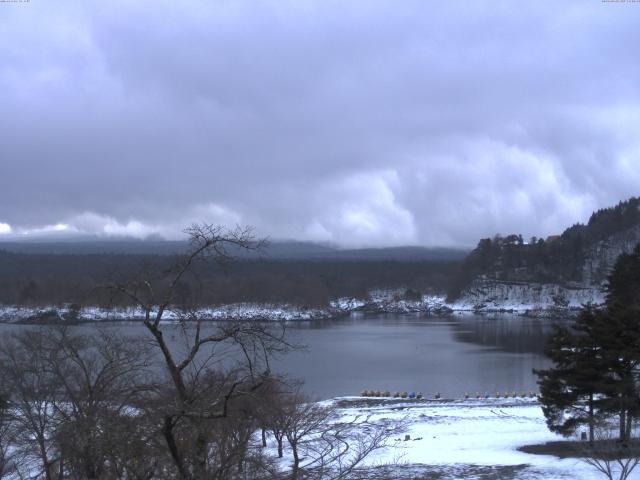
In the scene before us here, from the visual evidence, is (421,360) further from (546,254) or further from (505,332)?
(546,254)

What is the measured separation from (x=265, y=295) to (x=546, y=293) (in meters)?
45.4

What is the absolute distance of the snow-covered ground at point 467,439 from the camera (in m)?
14.0

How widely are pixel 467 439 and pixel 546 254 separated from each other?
97056 millimetres


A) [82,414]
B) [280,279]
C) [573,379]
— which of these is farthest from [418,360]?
[280,279]

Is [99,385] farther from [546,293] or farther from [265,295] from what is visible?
[546,293]

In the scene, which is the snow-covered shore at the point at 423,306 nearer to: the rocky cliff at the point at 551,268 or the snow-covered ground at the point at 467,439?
the rocky cliff at the point at 551,268

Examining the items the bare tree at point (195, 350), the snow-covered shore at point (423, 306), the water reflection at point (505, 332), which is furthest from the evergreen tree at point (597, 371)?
the snow-covered shore at point (423, 306)

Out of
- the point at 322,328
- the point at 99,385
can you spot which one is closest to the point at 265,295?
the point at 322,328

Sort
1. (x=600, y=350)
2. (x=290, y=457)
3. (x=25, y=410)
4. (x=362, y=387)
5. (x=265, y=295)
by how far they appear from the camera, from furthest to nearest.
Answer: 1. (x=265, y=295)
2. (x=362, y=387)
3. (x=290, y=457)
4. (x=600, y=350)
5. (x=25, y=410)

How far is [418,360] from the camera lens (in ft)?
148

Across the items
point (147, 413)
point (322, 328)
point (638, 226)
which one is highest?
point (638, 226)

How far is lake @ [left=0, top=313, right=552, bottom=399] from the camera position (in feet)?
115

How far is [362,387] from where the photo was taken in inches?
1362

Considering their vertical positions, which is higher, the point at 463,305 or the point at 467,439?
the point at 463,305
